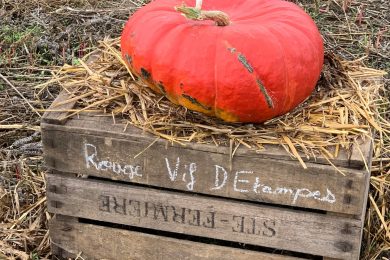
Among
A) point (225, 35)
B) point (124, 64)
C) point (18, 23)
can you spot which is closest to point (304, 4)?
point (18, 23)

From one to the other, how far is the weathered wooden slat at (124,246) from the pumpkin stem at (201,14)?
934 millimetres

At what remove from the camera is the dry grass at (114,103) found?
257 cm

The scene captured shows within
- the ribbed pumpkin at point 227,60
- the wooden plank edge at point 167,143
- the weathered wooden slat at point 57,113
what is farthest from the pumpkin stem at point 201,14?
the weathered wooden slat at point 57,113

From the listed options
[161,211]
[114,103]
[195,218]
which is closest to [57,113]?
[114,103]

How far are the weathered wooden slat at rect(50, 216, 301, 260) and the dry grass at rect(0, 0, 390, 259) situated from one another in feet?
0.73

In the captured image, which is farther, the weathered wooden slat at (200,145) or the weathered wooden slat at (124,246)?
the weathered wooden slat at (124,246)

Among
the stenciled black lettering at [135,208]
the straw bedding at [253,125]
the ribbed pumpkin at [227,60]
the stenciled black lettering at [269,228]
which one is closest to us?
the ribbed pumpkin at [227,60]

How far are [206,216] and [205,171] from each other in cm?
23

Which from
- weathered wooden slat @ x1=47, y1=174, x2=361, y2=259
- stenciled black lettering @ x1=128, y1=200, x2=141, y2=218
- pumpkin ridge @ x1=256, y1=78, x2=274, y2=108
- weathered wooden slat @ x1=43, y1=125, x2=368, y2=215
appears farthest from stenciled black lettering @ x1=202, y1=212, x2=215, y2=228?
pumpkin ridge @ x1=256, y1=78, x2=274, y2=108

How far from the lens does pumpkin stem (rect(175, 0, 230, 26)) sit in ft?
7.87

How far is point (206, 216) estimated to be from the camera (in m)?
2.67

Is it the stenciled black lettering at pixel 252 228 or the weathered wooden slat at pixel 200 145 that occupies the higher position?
the weathered wooden slat at pixel 200 145

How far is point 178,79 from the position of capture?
7.93 feet

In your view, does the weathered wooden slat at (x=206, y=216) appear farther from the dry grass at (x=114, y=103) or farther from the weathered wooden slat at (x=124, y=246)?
the dry grass at (x=114, y=103)
